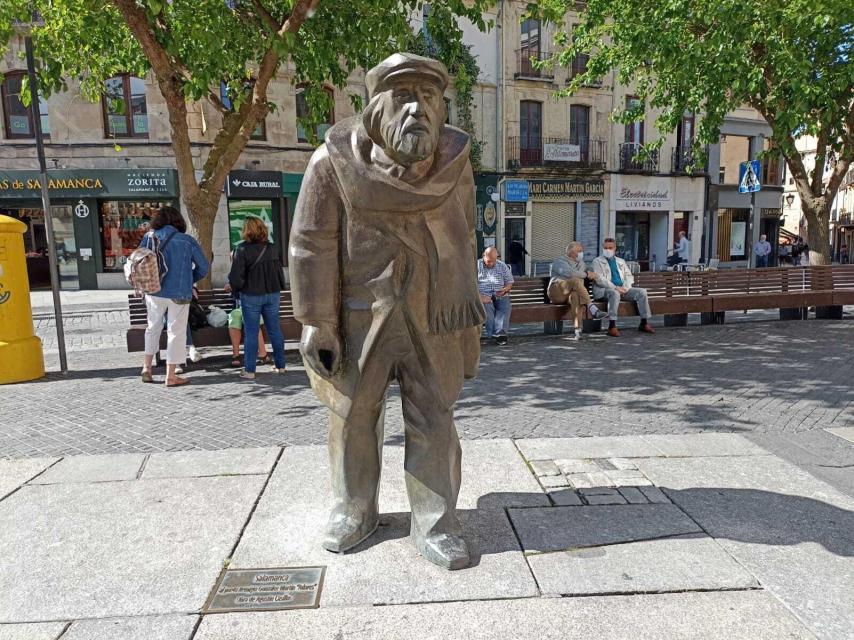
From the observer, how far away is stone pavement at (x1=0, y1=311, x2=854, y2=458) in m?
4.97

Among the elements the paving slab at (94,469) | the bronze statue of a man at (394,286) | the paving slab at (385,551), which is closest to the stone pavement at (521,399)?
the paving slab at (94,469)

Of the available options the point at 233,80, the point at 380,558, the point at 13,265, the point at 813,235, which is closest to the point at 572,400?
the point at 380,558

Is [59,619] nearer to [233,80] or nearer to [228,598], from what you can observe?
[228,598]

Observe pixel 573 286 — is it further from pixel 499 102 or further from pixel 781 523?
pixel 499 102

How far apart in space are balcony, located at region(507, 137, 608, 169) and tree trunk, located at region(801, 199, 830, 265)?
13.3 meters

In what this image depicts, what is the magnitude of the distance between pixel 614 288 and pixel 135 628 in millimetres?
8033

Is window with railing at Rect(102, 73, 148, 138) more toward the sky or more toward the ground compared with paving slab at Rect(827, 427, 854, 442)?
more toward the sky

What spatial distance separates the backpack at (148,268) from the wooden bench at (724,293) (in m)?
4.80

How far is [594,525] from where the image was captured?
322cm

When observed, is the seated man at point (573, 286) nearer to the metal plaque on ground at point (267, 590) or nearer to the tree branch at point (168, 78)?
the tree branch at point (168, 78)

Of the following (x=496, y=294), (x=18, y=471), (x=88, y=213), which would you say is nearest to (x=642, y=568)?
(x=18, y=471)

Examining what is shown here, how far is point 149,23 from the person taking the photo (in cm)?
764

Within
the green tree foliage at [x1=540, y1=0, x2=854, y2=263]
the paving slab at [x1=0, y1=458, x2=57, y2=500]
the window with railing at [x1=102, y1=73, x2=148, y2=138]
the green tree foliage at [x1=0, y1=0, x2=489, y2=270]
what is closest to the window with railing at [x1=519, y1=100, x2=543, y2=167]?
the green tree foliage at [x1=540, y1=0, x2=854, y2=263]

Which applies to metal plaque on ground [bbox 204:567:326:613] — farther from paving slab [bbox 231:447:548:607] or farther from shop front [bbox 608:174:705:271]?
shop front [bbox 608:174:705:271]
